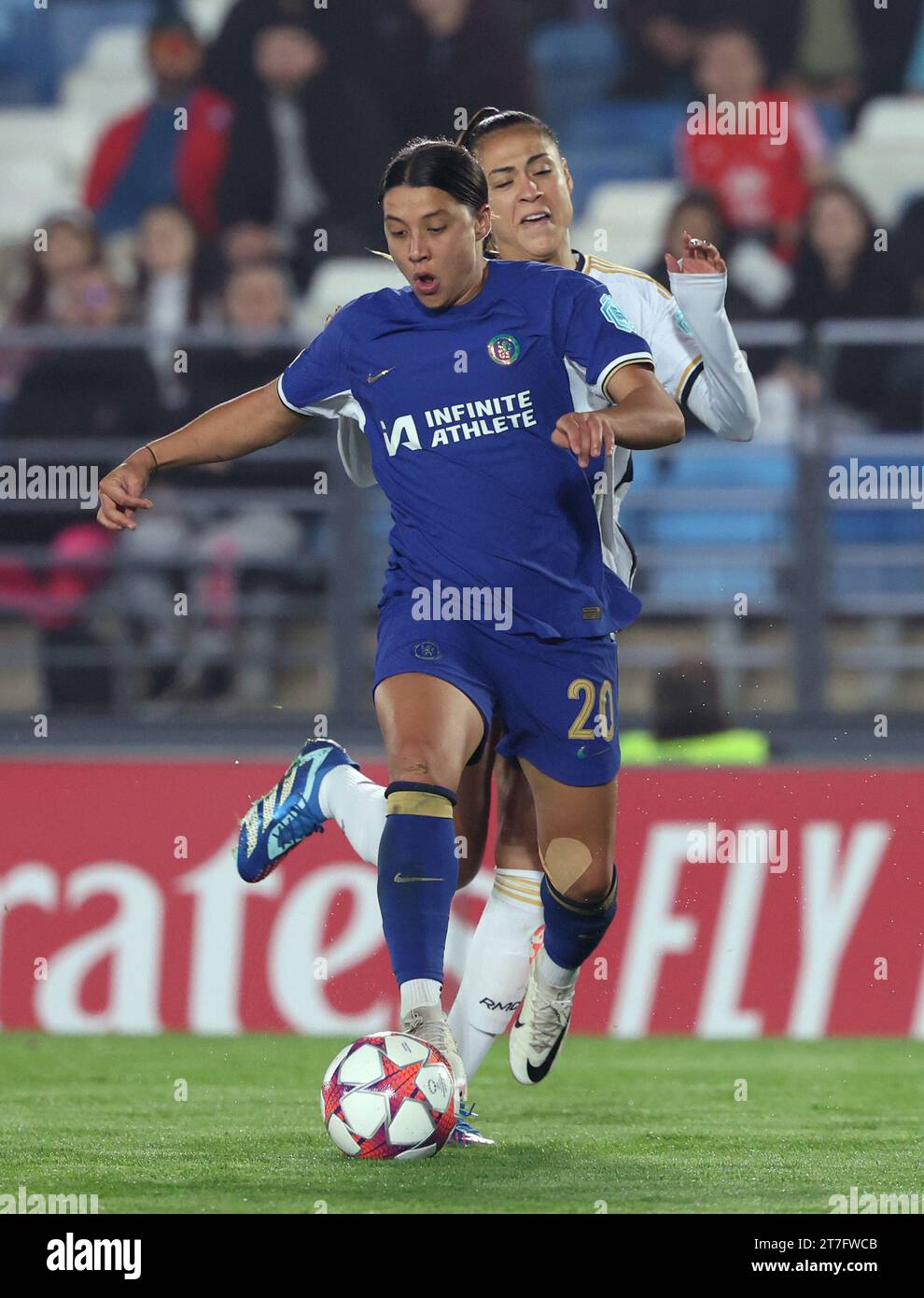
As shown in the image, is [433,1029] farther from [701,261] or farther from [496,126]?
[496,126]

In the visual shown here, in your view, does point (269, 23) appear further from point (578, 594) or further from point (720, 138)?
point (578, 594)

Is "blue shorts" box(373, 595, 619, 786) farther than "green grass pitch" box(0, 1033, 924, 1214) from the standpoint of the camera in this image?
Yes

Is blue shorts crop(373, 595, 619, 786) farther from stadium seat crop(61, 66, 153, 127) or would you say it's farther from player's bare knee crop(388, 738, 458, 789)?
stadium seat crop(61, 66, 153, 127)

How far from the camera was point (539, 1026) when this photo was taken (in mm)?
5348

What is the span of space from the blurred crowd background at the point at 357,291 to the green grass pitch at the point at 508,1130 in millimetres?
1878

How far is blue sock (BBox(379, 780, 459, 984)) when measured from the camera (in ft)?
15.1

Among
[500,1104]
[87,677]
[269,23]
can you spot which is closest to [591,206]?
[269,23]

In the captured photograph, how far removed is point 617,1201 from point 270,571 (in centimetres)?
515

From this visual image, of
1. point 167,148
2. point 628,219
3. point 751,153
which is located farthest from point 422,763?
point 167,148

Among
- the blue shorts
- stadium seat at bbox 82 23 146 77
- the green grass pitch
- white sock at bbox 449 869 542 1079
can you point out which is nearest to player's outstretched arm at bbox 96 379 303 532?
the blue shorts

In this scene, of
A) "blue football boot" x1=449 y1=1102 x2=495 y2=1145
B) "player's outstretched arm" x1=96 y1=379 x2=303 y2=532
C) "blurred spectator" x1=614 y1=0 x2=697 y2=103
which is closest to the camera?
"blue football boot" x1=449 y1=1102 x2=495 y2=1145

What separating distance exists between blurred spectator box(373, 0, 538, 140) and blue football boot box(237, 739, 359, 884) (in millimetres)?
5252

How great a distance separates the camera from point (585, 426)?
4.34 m

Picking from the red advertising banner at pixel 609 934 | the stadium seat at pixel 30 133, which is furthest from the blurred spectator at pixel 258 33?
the red advertising banner at pixel 609 934
